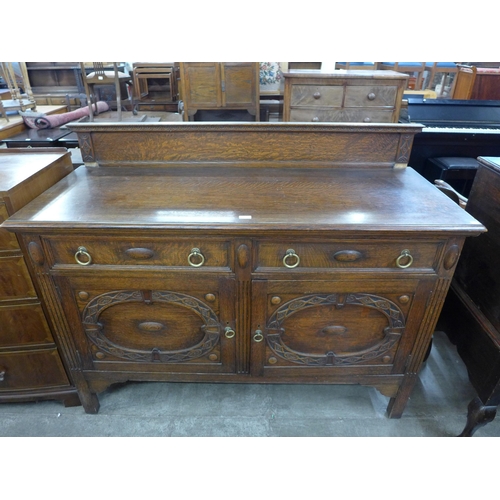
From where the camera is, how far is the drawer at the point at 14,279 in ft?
3.78

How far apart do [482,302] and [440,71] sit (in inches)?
160

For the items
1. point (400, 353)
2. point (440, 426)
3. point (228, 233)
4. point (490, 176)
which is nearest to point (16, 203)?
point (228, 233)

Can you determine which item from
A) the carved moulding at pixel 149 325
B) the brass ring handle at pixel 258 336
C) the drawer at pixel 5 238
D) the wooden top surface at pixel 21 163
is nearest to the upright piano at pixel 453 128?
the brass ring handle at pixel 258 336

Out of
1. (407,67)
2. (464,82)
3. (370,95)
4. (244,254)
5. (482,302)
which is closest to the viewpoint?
(244,254)

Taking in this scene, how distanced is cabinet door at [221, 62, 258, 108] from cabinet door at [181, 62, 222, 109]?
5 centimetres

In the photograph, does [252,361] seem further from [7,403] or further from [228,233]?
[7,403]

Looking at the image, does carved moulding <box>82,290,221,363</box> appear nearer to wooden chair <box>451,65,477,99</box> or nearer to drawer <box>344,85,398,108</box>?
drawer <box>344,85,398,108</box>

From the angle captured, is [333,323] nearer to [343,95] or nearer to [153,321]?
[153,321]

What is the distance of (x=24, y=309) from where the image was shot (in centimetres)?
124

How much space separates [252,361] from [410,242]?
693mm

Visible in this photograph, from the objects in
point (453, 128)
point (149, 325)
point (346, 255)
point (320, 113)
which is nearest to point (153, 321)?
point (149, 325)

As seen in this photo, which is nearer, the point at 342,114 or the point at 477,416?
the point at 477,416

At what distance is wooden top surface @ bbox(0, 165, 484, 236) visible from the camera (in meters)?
1.01
